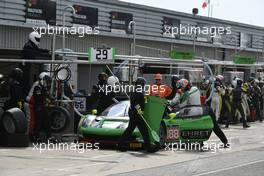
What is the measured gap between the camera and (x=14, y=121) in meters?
13.0

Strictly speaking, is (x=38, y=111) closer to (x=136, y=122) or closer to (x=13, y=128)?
(x=13, y=128)

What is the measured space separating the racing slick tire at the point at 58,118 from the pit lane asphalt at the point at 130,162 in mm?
1349

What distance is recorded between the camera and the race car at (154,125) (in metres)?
13.1

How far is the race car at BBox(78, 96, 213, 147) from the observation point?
13.1 meters

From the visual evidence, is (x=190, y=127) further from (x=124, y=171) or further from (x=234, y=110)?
(x=234, y=110)

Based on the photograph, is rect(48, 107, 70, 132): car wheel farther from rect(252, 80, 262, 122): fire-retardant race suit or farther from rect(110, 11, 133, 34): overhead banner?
rect(252, 80, 262, 122): fire-retardant race suit

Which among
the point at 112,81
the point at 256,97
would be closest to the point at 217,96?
the point at 256,97

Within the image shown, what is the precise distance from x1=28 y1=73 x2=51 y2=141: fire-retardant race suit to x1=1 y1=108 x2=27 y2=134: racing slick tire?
0.77 metres

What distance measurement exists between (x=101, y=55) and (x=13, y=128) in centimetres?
277

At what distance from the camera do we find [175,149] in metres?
13.8

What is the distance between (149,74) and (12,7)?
606cm

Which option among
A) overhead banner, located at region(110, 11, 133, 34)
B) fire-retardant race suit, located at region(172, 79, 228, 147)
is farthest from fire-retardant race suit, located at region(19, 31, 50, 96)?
overhead banner, located at region(110, 11, 133, 34)

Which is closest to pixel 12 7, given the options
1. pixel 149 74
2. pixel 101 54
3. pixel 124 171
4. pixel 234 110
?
pixel 149 74

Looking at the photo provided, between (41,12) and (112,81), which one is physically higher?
(41,12)
